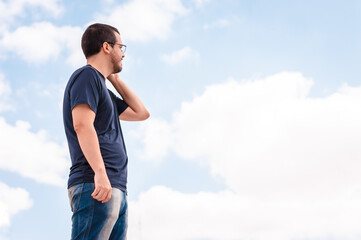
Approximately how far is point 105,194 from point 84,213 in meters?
0.20

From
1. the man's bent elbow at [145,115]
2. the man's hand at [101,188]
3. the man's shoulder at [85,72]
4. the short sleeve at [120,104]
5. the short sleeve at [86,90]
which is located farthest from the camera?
the man's bent elbow at [145,115]

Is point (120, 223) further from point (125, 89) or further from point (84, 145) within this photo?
point (125, 89)

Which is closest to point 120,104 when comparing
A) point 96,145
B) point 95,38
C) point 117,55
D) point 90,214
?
point 117,55

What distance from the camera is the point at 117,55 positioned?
3.73 metres

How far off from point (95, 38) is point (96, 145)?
0.98 m

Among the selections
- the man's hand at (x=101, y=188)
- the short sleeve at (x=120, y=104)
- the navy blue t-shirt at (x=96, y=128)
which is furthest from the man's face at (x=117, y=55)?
the man's hand at (x=101, y=188)

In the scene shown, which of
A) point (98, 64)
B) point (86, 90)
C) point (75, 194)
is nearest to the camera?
point (75, 194)

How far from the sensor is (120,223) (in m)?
3.42

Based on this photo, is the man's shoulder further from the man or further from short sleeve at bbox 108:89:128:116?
short sleeve at bbox 108:89:128:116

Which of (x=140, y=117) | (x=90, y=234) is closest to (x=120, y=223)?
(x=90, y=234)

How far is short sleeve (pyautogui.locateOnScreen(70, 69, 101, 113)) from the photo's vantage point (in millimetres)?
3273

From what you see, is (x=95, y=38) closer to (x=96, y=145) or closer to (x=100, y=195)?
(x=96, y=145)

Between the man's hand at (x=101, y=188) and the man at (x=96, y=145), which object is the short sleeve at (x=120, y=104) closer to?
the man at (x=96, y=145)

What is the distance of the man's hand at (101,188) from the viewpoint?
10.2 ft
